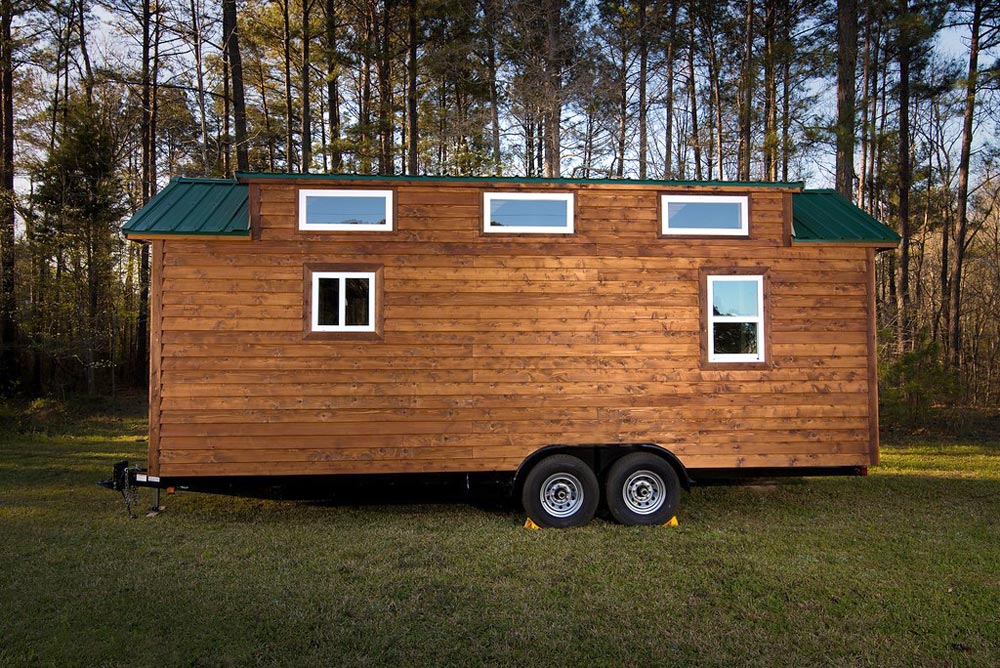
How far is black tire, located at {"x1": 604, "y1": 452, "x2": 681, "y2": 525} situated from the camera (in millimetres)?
6699

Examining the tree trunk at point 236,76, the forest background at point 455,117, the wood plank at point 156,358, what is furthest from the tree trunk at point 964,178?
the tree trunk at point 236,76

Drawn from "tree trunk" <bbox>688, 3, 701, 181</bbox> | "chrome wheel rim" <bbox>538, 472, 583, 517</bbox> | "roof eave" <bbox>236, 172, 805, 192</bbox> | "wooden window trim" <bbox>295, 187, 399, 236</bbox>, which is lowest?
"chrome wheel rim" <bbox>538, 472, 583, 517</bbox>

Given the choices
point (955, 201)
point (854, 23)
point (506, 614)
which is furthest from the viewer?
point (955, 201)

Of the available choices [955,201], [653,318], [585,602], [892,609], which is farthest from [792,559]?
[955,201]

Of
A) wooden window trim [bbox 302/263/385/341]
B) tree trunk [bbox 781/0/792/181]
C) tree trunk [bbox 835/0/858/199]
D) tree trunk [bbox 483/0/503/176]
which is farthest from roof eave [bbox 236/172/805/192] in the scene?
tree trunk [bbox 483/0/503/176]

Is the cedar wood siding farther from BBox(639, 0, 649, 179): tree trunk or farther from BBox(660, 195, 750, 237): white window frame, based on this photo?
BBox(639, 0, 649, 179): tree trunk

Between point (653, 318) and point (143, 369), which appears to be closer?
point (653, 318)

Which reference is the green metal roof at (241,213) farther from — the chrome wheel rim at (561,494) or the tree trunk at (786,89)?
the tree trunk at (786,89)

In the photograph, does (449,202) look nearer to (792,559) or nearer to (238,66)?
(792,559)

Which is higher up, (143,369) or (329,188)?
(329,188)

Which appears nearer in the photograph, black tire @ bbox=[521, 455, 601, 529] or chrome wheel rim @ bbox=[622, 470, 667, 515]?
→ black tire @ bbox=[521, 455, 601, 529]

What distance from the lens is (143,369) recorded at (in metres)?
20.4

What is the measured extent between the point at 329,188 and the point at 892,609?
5.99 meters

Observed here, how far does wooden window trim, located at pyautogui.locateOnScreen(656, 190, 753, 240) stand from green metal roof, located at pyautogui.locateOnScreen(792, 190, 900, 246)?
0.54m
